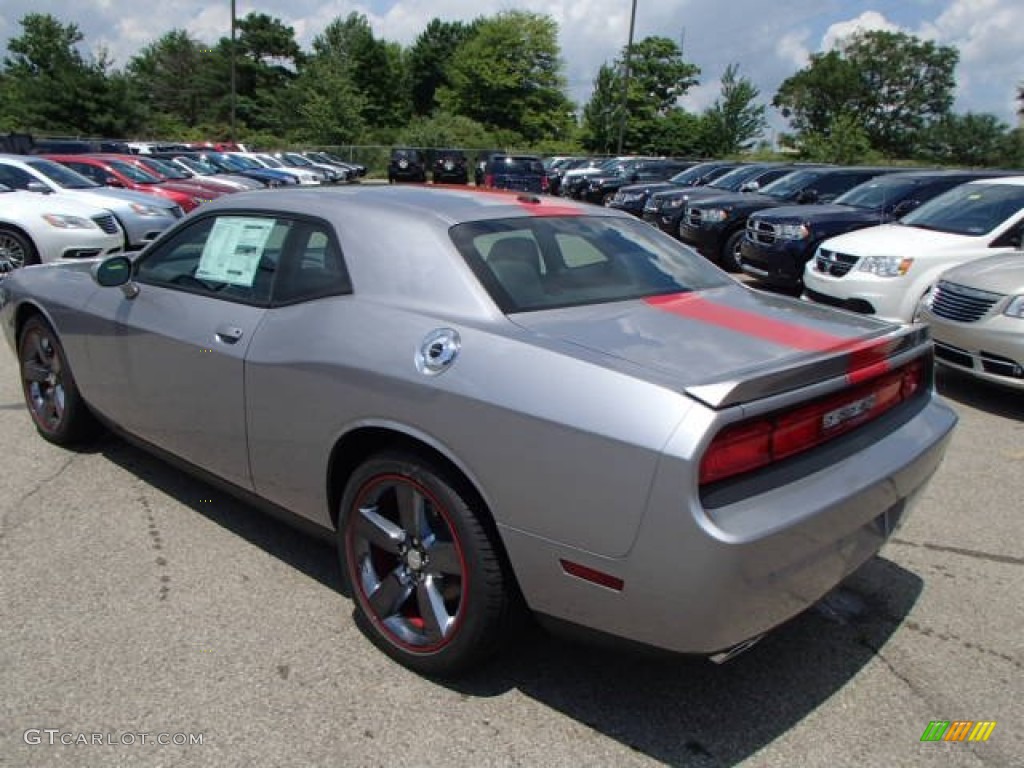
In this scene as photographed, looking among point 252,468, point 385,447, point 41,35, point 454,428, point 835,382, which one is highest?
point 41,35

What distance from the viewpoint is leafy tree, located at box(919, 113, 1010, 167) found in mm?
54750

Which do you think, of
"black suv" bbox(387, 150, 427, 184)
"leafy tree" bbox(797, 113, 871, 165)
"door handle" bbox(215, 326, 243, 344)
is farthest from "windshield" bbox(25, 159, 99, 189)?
"leafy tree" bbox(797, 113, 871, 165)

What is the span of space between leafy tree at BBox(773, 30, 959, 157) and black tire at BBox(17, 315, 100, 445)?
262 ft

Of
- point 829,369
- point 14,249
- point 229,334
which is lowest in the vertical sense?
point 14,249

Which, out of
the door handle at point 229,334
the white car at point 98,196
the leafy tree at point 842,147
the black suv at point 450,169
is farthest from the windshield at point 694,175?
the leafy tree at point 842,147

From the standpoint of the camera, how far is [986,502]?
4.27 m

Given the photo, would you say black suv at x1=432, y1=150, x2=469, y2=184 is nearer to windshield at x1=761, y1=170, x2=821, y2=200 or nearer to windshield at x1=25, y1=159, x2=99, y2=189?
windshield at x1=761, y1=170, x2=821, y2=200

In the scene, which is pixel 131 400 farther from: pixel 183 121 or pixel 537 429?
pixel 183 121

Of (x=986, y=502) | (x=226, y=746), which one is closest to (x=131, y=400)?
(x=226, y=746)

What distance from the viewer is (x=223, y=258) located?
3.43 metres

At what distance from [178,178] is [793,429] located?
17966 millimetres

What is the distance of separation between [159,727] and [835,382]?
7.33 ft

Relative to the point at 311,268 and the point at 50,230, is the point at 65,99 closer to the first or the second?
the point at 50,230

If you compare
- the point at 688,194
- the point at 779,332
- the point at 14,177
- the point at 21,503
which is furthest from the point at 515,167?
the point at 779,332
